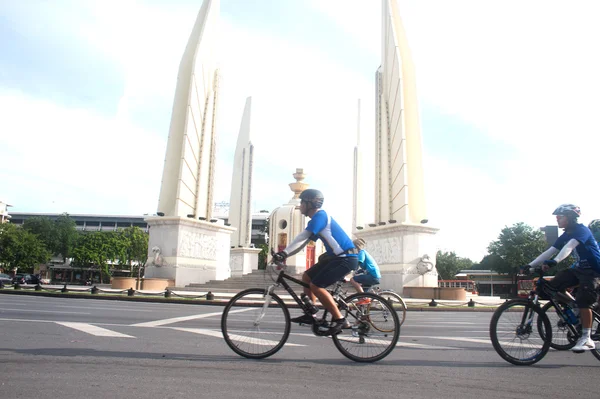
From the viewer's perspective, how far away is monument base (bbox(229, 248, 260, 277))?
41625 millimetres

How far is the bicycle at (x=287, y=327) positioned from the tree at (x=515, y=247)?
5671 cm

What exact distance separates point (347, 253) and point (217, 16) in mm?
33213

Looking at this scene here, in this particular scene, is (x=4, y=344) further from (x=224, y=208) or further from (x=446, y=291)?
(x=224, y=208)

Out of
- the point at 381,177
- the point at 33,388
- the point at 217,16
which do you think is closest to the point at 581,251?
the point at 33,388

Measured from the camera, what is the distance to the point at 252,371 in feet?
14.9

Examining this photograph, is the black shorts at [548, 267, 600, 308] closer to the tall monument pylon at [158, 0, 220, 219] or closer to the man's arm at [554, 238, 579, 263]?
the man's arm at [554, 238, 579, 263]

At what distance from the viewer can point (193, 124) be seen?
31219mm

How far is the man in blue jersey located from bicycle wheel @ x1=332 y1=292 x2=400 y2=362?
0.15 m

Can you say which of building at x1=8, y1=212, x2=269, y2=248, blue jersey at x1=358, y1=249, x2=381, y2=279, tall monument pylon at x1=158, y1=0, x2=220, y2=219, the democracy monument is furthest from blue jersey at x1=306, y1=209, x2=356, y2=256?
building at x1=8, y1=212, x2=269, y2=248

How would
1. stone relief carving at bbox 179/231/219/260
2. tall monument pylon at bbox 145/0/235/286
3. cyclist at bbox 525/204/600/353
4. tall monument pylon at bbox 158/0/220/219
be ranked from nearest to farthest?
1. cyclist at bbox 525/204/600/353
2. tall monument pylon at bbox 145/0/235/286
3. stone relief carving at bbox 179/231/219/260
4. tall monument pylon at bbox 158/0/220/219

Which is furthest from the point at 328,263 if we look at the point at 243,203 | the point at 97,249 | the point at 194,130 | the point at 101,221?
the point at 101,221

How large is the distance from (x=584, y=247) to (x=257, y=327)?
11.7 feet

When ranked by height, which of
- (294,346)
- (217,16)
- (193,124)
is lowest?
(294,346)

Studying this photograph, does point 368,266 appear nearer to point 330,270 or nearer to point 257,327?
point 330,270
